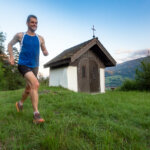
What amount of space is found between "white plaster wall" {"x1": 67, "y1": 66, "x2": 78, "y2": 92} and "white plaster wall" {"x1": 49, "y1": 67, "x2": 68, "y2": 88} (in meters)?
0.29

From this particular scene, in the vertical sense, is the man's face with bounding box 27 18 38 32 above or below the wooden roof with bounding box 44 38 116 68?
below

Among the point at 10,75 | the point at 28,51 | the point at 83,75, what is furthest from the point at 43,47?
the point at 10,75

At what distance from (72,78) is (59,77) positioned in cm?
139

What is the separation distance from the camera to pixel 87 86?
407 inches

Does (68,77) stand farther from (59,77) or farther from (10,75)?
(10,75)

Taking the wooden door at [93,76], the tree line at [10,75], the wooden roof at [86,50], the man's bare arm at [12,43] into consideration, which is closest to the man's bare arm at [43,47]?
the man's bare arm at [12,43]

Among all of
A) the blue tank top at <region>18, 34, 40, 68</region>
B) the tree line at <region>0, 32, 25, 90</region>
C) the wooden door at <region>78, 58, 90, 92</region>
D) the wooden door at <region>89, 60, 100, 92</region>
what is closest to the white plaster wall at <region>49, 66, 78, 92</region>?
the wooden door at <region>78, 58, 90, 92</region>

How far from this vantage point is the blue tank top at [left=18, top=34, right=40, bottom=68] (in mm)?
2725

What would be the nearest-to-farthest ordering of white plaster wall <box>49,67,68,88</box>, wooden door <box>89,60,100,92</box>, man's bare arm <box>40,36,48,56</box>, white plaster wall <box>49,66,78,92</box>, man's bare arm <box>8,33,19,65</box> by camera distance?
man's bare arm <box>8,33,19,65</box>, man's bare arm <box>40,36,48,56</box>, white plaster wall <box>49,66,78,92</box>, white plaster wall <box>49,67,68,88</box>, wooden door <box>89,60,100,92</box>

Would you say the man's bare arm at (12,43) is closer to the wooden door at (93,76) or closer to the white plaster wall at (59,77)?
the white plaster wall at (59,77)

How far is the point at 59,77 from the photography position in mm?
10594

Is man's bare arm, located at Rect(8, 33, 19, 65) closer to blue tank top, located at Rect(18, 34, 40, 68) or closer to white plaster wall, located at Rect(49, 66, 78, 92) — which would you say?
blue tank top, located at Rect(18, 34, 40, 68)

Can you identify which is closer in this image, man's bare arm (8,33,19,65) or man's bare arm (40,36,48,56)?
man's bare arm (8,33,19,65)

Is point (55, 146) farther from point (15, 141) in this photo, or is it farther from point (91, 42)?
point (91, 42)
